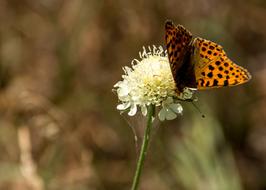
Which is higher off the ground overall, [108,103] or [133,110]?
[108,103]

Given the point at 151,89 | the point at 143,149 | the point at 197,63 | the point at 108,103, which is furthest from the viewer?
the point at 108,103

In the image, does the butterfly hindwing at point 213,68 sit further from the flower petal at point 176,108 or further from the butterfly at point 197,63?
the flower petal at point 176,108

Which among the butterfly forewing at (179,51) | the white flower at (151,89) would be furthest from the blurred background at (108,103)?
the butterfly forewing at (179,51)

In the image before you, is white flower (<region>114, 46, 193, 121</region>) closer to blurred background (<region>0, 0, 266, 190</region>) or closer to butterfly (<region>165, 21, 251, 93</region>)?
butterfly (<region>165, 21, 251, 93</region>)

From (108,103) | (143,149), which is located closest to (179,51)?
(143,149)

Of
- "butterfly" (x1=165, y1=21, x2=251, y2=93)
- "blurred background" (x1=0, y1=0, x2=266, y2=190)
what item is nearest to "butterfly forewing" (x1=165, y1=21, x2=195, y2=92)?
"butterfly" (x1=165, y1=21, x2=251, y2=93)

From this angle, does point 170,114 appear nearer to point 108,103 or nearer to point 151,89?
point 151,89

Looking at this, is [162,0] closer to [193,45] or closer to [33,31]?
[33,31]
